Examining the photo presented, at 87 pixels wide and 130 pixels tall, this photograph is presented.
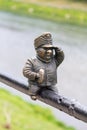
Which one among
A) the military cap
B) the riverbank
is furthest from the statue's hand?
the riverbank

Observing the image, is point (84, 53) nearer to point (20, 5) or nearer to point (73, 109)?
point (20, 5)

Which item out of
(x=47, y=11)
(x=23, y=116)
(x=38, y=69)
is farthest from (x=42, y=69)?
(x=47, y=11)

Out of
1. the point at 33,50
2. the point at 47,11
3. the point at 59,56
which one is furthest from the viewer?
the point at 47,11

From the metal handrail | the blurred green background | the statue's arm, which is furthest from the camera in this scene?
the blurred green background

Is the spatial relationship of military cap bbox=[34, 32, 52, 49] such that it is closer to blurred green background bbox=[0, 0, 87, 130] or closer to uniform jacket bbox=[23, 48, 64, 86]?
uniform jacket bbox=[23, 48, 64, 86]

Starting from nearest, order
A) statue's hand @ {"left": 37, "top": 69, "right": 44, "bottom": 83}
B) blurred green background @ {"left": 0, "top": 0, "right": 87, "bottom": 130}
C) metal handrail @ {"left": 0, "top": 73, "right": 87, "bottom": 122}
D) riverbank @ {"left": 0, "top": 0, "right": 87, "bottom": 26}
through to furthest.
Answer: metal handrail @ {"left": 0, "top": 73, "right": 87, "bottom": 122}, statue's hand @ {"left": 37, "top": 69, "right": 44, "bottom": 83}, blurred green background @ {"left": 0, "top": 0, "right": 87, "bottom": 130}, riverbank @ {"left": 0, "top": 0, "right": 87, "bottom": 26}

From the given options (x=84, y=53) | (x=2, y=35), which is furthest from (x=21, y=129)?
(x=2, y=35)

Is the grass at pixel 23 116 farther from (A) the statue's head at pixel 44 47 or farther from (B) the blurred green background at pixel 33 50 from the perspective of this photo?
(A) the statue's head at pixel 44 47

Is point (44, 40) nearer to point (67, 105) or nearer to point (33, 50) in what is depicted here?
point (67, 105)

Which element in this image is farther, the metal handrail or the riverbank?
the riverbank
